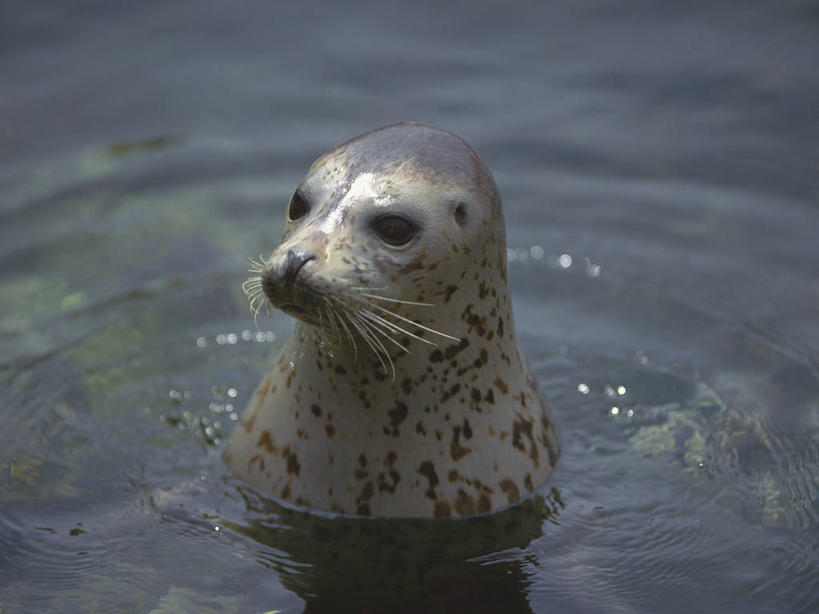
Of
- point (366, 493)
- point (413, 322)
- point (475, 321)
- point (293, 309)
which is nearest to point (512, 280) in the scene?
point (475, 321)

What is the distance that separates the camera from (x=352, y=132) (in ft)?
27.4

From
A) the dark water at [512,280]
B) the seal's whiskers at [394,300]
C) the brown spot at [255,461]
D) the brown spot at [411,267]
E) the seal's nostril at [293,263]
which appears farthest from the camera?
the brown spot at [255,461]

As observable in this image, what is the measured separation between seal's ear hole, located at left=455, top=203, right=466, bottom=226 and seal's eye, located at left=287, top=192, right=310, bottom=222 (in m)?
0.53

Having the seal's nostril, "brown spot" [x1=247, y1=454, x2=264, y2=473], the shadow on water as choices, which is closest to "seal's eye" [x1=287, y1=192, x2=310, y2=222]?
the seal's nostril

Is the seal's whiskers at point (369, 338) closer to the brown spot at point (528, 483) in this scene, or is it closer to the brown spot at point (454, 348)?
the brown spot at point (454, 348)

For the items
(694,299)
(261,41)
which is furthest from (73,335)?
(261,41)

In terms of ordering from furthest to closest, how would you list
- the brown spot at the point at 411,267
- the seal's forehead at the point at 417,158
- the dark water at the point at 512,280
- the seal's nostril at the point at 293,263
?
1. the dark water at the point at 512,280
2. the seal's forehead at the point at 417,158
3. the brown spot at the point at 411,267
4. the seal's nostril at the point at 293,263

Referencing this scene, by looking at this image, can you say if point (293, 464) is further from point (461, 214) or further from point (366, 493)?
point (461, 214)

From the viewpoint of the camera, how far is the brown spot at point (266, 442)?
4711 millimetres

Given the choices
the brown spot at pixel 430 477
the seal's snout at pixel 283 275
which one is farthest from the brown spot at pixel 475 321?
the seal's snout at pixel 283 275

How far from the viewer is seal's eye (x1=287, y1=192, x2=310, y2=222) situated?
167 inches

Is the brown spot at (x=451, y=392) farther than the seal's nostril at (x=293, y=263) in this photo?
Yes

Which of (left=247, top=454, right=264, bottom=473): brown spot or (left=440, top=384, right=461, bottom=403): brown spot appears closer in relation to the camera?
(left=440, top=384, right=461, bottom=403): brown spot

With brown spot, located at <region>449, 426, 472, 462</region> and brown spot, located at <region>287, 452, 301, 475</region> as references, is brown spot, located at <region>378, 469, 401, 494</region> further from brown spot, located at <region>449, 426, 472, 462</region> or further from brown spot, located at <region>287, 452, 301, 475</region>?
brown spot, located at <region>287, 452, 301, 475</region>
